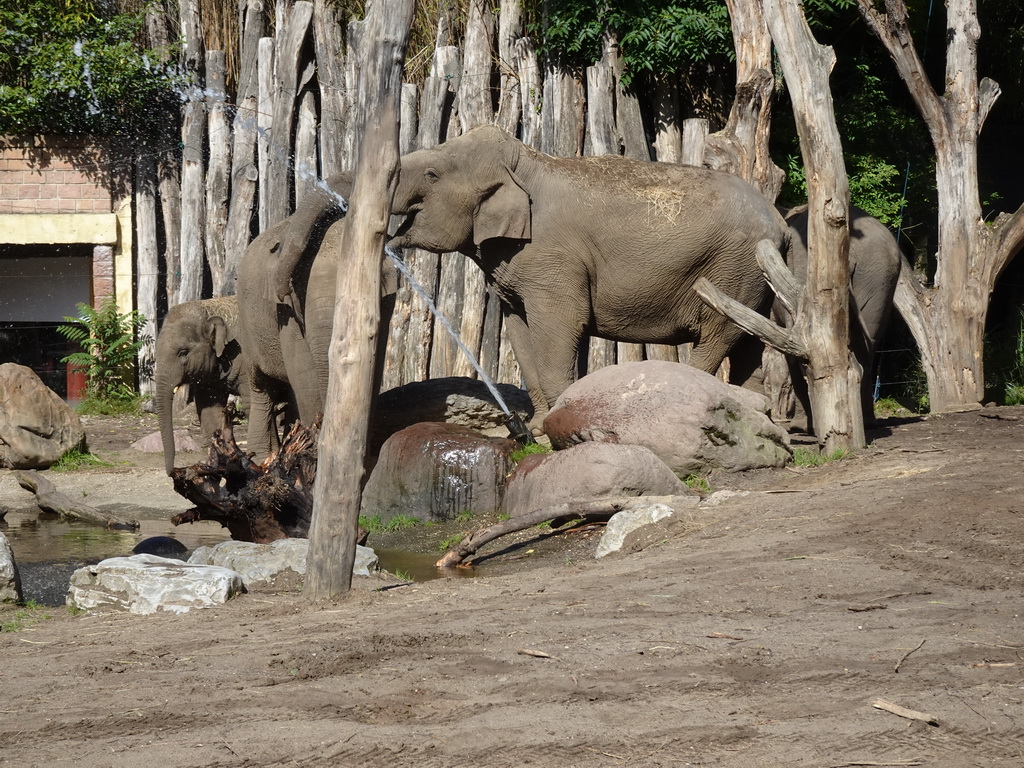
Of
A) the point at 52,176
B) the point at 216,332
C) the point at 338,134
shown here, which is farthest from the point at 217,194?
the point at 216,332

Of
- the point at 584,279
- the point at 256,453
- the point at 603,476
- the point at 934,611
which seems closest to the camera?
the point at 934,611


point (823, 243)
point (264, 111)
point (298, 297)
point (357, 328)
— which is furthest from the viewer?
point (264, 111)

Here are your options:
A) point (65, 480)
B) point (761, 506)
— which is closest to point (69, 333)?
point (65, 480)

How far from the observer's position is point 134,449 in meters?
12.4

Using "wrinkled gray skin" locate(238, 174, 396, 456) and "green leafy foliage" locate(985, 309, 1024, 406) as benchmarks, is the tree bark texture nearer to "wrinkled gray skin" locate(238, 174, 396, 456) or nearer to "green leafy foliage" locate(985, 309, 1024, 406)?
"green leafy foliage" locate(985, 309, 1024, 406)

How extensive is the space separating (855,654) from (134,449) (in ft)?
31.0

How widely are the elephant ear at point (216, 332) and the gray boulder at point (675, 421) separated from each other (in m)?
3.57

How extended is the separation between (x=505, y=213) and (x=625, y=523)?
335 centimetres

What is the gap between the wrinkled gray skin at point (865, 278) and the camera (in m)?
10.2

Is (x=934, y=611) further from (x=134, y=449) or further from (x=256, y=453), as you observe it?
(x=134, y=449)

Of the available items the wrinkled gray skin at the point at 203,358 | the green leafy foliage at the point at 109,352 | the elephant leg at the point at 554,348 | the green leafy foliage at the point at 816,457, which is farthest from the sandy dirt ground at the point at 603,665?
the green leafy foliage at the point at 109,352

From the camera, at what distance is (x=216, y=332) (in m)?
11.0

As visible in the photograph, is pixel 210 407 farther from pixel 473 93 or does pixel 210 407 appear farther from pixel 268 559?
pixel 268 559

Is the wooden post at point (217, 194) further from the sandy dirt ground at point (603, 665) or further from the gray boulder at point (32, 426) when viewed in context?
the sandy dirt ground at point (603, 665)
